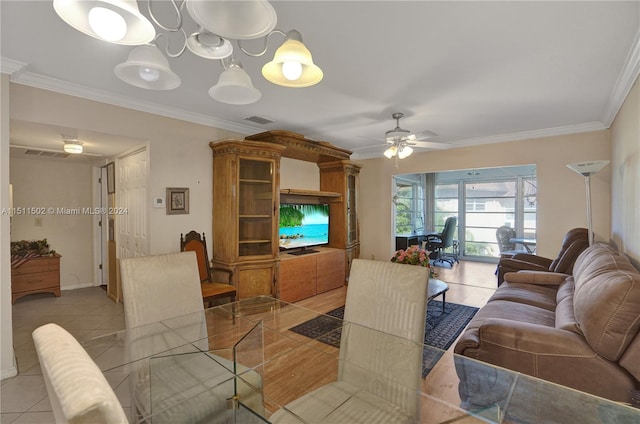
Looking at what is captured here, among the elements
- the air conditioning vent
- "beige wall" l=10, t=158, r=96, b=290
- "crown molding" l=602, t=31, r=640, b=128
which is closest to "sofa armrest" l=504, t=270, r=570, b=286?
"crown molding" l=602, t=31, r=640, b=128

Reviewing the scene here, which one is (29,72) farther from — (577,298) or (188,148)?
(577,298)

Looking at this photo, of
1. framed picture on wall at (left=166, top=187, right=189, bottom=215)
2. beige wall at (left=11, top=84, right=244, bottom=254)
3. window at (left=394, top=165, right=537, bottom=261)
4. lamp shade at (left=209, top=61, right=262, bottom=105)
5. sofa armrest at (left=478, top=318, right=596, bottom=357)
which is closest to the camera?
lamp shade at (left=209, top=61, right=262, bottom=105)

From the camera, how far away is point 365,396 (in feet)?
4.71

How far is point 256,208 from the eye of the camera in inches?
152

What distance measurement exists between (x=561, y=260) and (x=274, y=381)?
11.1 feet

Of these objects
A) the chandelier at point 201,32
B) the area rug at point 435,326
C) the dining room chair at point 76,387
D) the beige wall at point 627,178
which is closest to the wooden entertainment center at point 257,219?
the area rug at point 435,326

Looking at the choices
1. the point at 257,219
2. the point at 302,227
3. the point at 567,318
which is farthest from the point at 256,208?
the point at 567,318

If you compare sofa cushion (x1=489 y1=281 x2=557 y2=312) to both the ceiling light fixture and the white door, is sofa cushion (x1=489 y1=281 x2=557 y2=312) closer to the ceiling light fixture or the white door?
the white door

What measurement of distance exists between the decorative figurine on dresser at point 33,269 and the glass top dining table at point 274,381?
3586 mm

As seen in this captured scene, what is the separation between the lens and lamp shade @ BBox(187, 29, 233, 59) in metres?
1.27

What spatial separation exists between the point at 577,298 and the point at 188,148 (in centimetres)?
380

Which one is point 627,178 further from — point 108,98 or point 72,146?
point 72,146

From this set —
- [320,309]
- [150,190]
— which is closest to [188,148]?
[150,190]

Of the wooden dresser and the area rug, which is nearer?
the area rug
